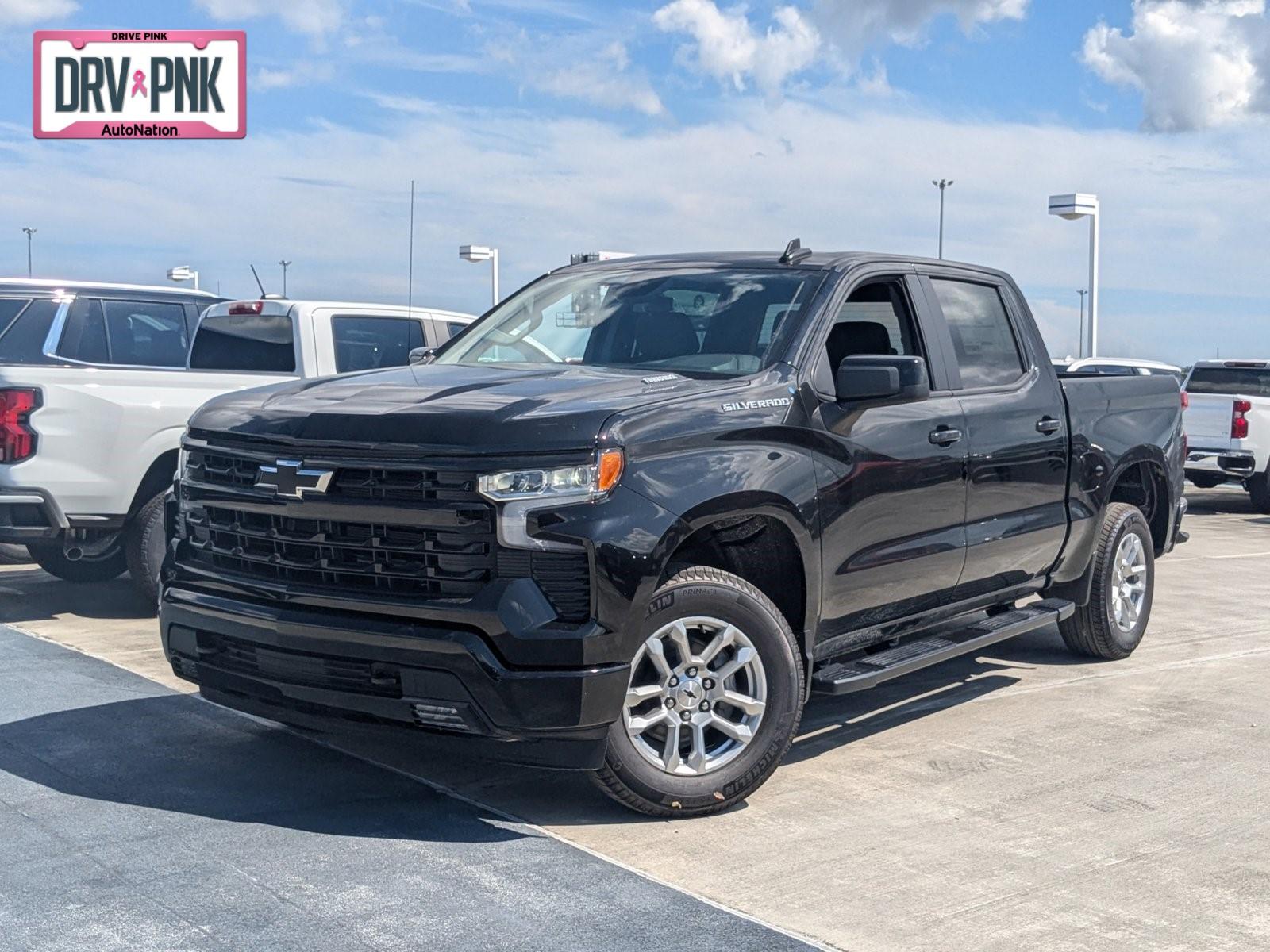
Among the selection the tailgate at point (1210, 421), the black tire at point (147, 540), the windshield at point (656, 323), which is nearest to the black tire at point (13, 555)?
the black tire at point (147, 540)

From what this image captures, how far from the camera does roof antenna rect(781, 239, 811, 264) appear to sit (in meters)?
6.12

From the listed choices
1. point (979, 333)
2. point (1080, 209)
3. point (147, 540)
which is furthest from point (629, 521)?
point (1080, 209)

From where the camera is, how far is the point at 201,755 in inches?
221

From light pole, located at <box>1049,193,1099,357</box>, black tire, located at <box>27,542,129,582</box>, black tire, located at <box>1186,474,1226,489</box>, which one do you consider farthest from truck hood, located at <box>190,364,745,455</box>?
light pole, located at <box>1049,193,1099,357</box>

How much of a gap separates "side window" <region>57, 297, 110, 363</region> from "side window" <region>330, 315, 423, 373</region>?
5.06 feet

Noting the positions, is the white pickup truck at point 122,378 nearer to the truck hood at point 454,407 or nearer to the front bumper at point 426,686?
the truck hood at point 454,407

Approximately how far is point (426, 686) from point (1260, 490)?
14530mm

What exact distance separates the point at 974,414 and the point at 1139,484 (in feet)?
7.31

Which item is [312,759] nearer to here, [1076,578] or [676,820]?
[676,820]

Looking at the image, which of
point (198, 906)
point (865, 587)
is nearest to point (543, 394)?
point (865, 587)

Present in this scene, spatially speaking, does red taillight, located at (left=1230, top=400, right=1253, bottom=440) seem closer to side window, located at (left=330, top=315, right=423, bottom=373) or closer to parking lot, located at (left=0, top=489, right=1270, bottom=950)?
side window, located at (left=330, top=315, right=423, bottom=373)

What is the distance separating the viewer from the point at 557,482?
460 cm

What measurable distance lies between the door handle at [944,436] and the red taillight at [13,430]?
15.9ft

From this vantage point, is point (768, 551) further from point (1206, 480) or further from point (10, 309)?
point (1206, 480)
